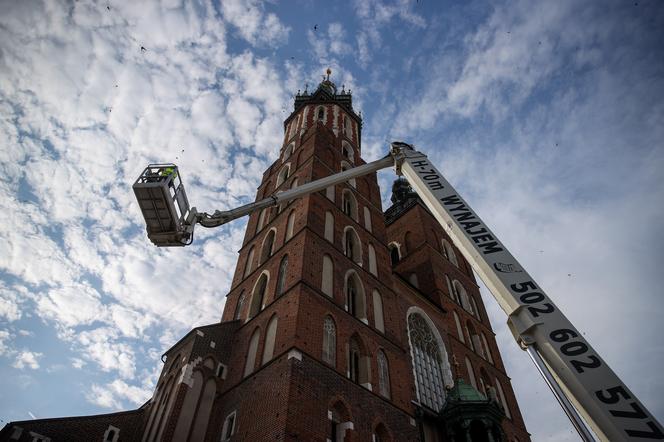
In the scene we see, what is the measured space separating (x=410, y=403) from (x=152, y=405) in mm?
8968

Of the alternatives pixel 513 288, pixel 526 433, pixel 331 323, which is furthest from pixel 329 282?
pixel 526 433

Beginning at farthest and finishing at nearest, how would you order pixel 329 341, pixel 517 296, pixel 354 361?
1. pixel 354 361
2. pixel 329 341
3. pixel 517 296

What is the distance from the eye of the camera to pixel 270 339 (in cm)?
1422

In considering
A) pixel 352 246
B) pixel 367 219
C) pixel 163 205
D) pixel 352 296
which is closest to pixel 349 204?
pixel 367 219

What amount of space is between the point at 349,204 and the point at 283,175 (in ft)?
15.0

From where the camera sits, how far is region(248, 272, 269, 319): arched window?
16.8m

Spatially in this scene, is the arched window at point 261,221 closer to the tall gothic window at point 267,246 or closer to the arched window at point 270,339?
the tall gothic window at point 267,246

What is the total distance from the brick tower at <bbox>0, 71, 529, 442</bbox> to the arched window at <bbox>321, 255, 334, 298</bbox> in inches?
1.9

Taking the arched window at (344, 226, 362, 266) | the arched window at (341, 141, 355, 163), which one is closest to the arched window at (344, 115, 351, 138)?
the arched window at (341, 141, 355, 163)

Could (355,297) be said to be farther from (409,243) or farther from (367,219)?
(409,243)

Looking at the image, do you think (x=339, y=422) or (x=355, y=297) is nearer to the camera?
(x=339, y=422)

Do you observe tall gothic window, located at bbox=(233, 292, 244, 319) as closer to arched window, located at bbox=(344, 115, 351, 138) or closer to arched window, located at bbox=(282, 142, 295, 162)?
arched window, located at bbox=(282, 142, 295, 162)

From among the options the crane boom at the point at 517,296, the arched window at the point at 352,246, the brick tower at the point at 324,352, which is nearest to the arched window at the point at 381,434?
the brick tower at the point at 324,352

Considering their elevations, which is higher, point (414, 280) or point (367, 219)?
point (414, 280)
